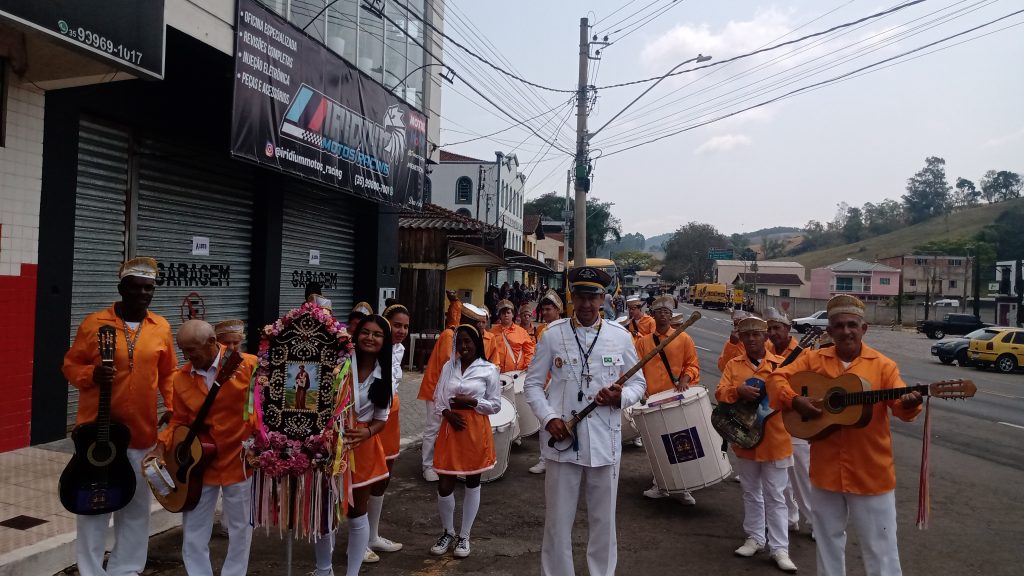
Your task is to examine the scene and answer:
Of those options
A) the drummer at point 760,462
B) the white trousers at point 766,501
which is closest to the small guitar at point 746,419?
the drummer at point 760,462

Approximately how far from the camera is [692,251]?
11469 centimetres

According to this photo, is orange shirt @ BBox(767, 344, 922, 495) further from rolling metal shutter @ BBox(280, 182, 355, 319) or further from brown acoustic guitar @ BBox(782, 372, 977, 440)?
rolling metal shutter @ BBox(280, 182, 355, 319)

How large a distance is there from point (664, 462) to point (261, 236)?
25.8ft

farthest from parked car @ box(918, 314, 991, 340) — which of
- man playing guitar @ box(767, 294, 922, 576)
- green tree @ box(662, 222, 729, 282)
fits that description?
green tree @ box(662, 222, 729, 282)

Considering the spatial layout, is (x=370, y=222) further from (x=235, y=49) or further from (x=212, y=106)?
(x=235, y=49)

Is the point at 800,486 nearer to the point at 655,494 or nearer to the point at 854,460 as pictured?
the point at 655,494

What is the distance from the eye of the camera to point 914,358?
2650 centimetres

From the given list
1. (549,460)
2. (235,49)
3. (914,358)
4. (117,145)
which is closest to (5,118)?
(117,145)

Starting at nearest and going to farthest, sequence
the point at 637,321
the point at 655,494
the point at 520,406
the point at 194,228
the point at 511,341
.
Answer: the point at 655,494 → the point at 520,406 → the point at 511,341 → the point at 194,228 → the point at 637,321

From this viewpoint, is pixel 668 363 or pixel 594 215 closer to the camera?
pixel 668 363

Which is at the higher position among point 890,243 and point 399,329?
point 890,243

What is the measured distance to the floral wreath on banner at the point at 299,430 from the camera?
3.77m

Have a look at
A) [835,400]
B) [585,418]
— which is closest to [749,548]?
[835,400]

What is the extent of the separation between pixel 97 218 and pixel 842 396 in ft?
26.8
